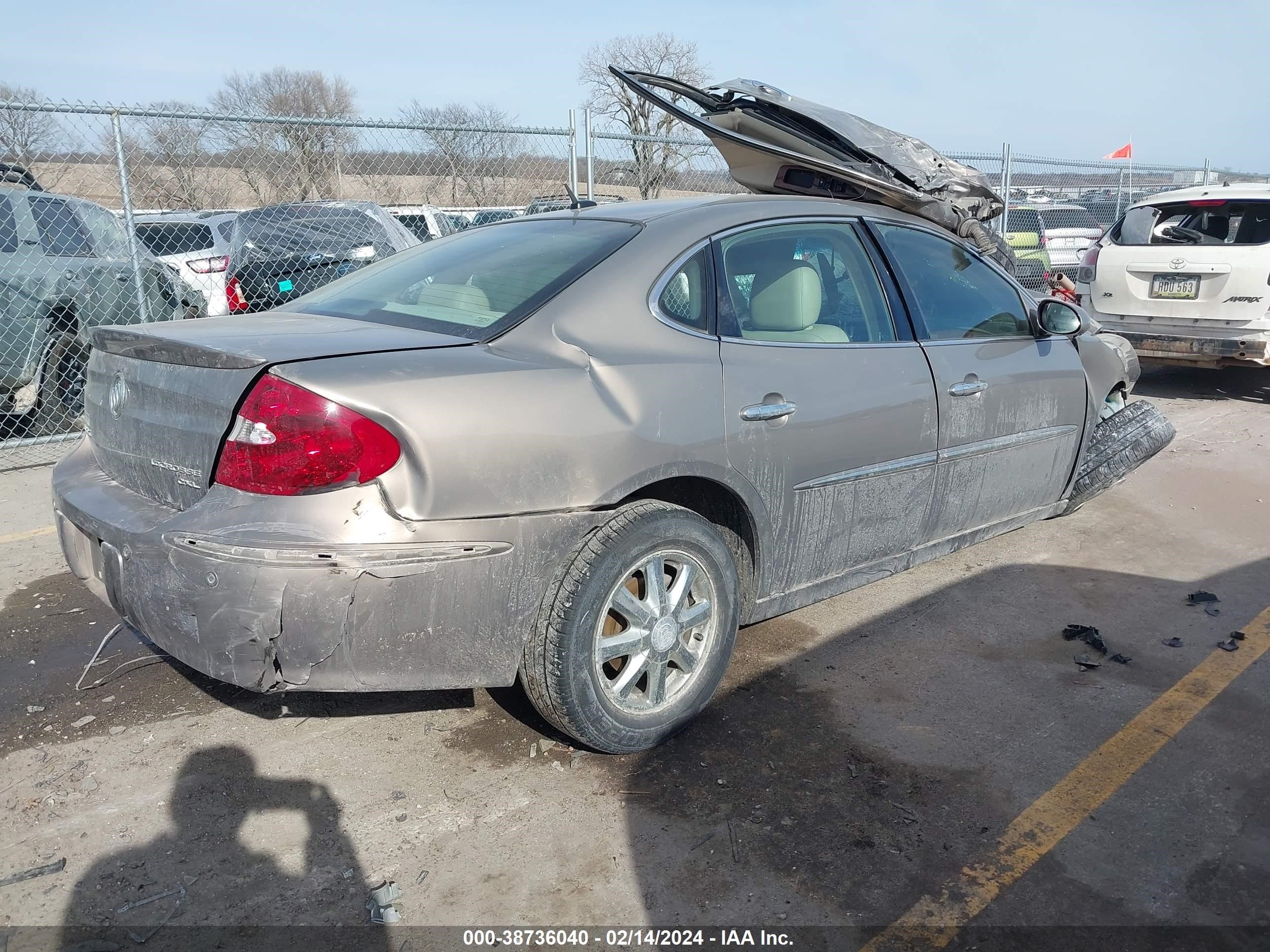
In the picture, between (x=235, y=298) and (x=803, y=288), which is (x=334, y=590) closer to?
(x=803, y=288)

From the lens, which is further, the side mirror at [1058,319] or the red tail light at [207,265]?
the red tail light at [207,265]

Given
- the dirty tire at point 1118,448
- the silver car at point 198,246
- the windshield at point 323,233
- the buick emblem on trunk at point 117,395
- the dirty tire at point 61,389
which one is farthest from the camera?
the silver car at point 198,246

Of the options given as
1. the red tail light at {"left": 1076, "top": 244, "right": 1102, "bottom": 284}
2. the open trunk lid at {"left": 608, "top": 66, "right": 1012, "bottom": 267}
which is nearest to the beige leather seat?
the open trunk lid at {"left": 608, "top": 66, "right": 1012, "bottom": 267}

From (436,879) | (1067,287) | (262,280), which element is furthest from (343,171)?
(436,879)

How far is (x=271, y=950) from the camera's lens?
2238 mm

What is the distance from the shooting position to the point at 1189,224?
29.6 feet

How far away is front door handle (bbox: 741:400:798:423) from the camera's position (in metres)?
3.12

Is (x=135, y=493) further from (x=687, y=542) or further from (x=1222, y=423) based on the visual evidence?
(x=1222, y=423)

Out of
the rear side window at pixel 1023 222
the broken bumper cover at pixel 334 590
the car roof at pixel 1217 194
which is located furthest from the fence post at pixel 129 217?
the rear side window at pixel 1023 222

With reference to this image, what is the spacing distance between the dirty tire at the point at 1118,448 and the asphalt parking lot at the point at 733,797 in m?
0.94

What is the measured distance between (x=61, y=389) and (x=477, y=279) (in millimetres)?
5217

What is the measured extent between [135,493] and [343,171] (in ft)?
22.9

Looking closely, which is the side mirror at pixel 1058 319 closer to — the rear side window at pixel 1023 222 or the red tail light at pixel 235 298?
the red tail light at pixel 235 298

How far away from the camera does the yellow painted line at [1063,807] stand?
233 centimetres
